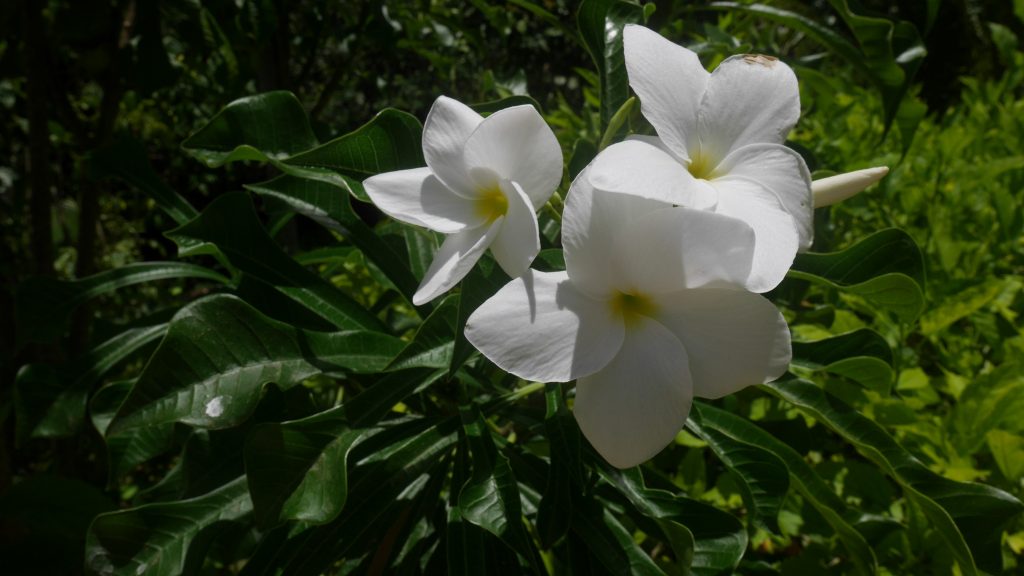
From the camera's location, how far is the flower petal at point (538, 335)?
491 millimetres

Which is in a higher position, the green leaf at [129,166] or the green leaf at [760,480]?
the green leaf at [129,166]

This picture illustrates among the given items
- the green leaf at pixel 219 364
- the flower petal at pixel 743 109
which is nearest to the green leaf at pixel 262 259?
the green leaf at pixel 219 364

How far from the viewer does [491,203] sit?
59cm

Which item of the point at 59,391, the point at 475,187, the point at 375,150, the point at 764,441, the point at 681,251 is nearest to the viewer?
the point at 681,251

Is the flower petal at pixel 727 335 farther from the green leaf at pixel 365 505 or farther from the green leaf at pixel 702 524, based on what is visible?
the green leaf at pixel 365 505

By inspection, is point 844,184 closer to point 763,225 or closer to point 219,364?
point 763,225

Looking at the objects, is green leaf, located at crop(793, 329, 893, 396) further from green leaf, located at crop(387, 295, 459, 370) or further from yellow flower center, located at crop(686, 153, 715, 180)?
green leaf, located at crop(387, 295, 459, 370)

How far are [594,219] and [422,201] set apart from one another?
0.18 meters

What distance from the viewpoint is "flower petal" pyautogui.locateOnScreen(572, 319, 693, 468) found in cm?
50

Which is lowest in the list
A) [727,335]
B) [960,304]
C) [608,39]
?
[960,304]

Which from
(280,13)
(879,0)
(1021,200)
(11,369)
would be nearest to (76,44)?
(280,13)

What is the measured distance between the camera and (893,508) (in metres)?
0.96

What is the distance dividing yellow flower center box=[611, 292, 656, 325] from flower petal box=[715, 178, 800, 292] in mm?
82

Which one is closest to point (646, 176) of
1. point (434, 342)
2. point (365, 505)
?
point (434, 342)
